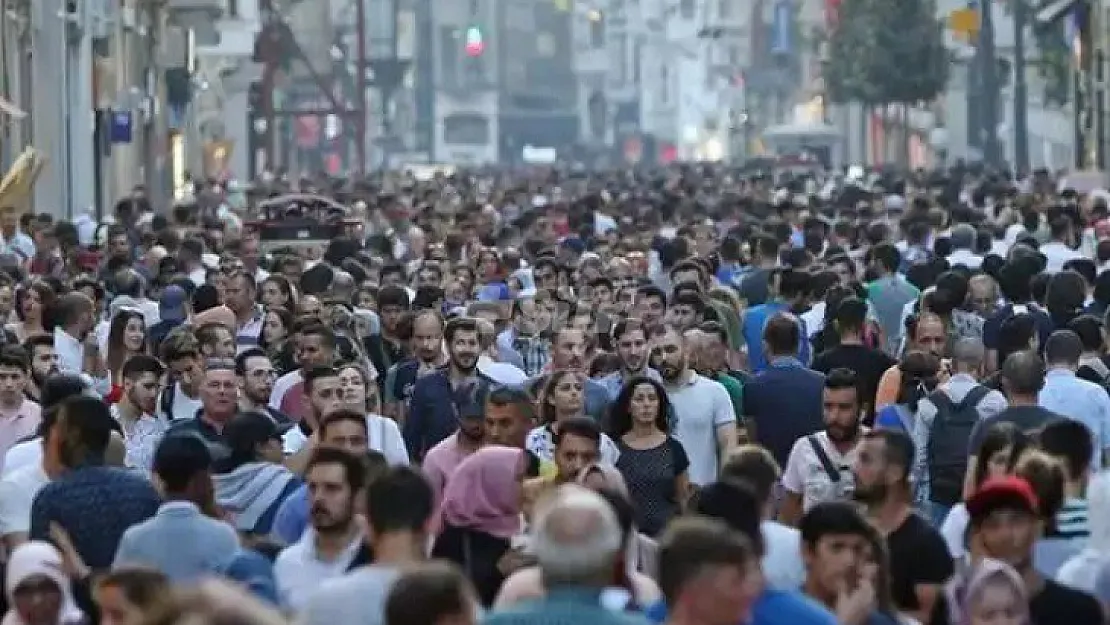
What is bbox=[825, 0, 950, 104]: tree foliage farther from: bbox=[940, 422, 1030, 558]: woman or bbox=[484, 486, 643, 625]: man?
bbox=[484, 486, 643, 625]: man

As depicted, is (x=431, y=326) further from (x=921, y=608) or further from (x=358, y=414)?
(x=921, y=608)

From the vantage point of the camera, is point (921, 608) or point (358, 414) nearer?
point (921, 608)

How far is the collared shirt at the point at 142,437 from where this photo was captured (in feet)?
46.2

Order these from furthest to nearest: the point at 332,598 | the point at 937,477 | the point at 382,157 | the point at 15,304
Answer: the point at 382,157 → the point at 15,304 → the point at 937,477 → the point at 332,598

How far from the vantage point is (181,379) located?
1533cm

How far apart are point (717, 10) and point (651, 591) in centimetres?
17357

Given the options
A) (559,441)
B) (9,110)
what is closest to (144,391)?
(559,441)

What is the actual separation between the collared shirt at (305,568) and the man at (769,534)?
1.10 metres

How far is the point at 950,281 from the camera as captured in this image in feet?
62.3

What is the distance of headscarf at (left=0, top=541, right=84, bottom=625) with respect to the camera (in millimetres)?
9414

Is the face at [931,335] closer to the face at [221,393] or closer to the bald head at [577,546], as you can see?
the face at [221,393]

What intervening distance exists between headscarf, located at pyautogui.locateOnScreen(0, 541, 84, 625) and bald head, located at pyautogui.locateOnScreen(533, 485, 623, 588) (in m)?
1.81

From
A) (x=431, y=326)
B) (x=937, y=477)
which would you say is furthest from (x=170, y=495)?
(x=431, y=326)

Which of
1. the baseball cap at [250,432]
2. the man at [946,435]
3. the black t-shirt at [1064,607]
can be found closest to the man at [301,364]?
the man at [946,435]
